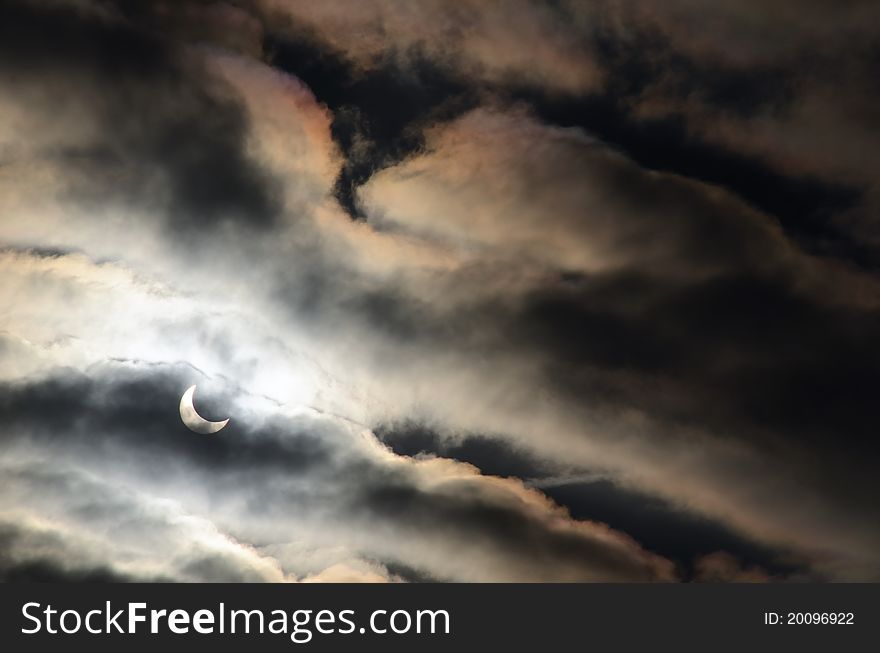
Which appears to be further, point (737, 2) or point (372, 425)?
point (372, 425)

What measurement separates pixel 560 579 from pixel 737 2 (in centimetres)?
939

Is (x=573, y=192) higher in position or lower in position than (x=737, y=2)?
lower

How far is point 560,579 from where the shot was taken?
10461mm

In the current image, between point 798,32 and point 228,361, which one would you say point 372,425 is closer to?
point 228,361

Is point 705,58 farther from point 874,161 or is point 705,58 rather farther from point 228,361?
point 228,361

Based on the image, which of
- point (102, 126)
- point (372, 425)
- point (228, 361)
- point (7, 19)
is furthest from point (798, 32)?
point (7, 19)

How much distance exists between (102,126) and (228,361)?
4.29 metres

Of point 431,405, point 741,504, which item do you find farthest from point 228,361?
point 741,504

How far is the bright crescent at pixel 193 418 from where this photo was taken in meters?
11.0

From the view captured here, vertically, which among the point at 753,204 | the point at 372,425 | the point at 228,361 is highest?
the point at 753,204

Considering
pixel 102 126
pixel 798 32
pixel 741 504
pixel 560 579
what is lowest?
pixel 560 579

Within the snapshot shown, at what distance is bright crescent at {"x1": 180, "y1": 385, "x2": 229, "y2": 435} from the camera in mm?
10961

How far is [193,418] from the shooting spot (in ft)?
36.1

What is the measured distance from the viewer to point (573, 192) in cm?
1065
